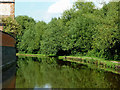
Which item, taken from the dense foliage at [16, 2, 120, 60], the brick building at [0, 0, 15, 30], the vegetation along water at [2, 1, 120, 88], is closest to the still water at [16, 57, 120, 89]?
the vegetation along water at [2, 1, 120, 88]

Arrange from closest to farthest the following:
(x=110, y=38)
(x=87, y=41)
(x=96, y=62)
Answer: (x=110, y=38)
(x=96, y=62)
(x=87, y=41)

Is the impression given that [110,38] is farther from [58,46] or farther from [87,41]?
[58,46]

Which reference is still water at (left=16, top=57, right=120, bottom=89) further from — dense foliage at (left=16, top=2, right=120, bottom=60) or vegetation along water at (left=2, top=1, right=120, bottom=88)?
dense foliage at (left=16, top=2, right=120, bottom=60)

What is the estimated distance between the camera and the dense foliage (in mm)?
27141

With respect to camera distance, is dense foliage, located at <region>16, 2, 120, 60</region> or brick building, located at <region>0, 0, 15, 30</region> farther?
brick building, located at <region>0, 0, 15, 30</region>

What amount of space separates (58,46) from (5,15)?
21877mm

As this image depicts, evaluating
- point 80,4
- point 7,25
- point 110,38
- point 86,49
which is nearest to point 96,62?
point 110,38

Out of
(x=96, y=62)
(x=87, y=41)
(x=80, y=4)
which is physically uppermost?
(x=80, y=4)

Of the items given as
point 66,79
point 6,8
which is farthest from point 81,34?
point 66,79

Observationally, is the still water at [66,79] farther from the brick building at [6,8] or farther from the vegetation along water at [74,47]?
the brick building at [6,8]

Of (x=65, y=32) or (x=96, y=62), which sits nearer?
(x=96, y=62)

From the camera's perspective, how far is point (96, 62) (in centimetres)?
3014

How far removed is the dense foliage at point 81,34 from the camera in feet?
89.0

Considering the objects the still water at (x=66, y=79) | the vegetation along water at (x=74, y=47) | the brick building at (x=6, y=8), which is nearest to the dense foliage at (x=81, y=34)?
the vegetation along water at (x=74, y=47)
